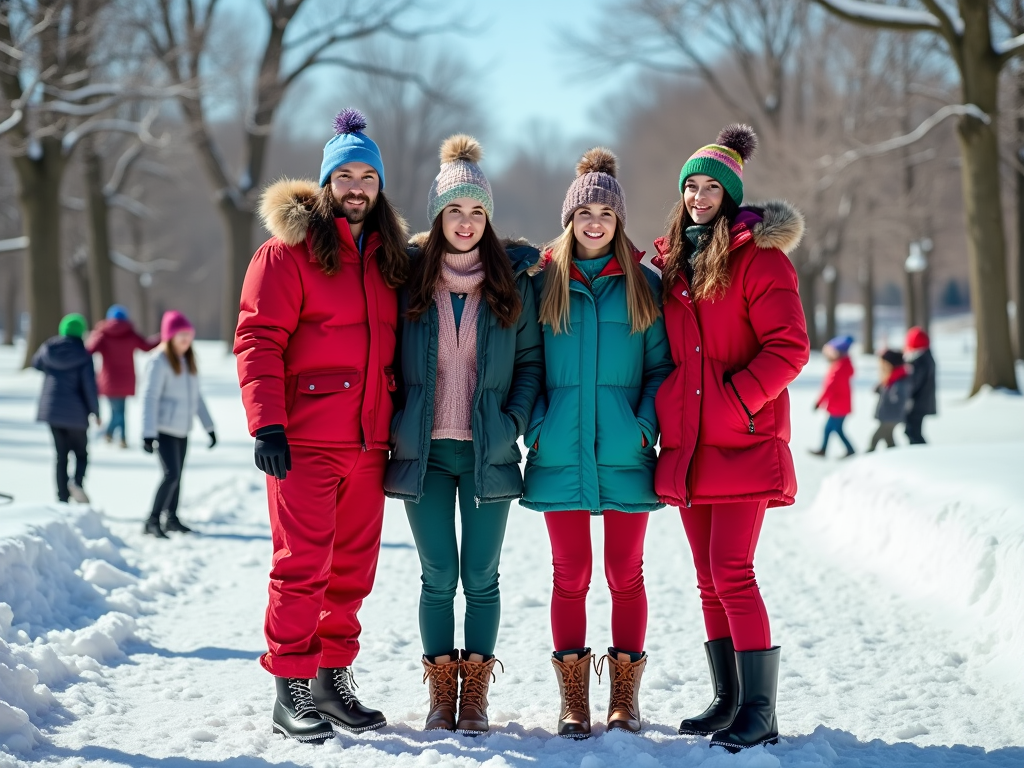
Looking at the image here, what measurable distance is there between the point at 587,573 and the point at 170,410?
5.09 meters

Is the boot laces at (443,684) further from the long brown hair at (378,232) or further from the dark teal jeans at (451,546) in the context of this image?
the long brown hair at (378,232)

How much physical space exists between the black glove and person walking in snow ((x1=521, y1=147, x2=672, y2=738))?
931 millimetres

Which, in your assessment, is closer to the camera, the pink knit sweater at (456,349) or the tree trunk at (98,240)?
the pink knit sweater at (456,349)

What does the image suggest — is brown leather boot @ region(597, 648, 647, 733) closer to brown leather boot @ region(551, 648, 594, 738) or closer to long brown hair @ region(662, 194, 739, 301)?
brown leather boot @ region(551, 648, 594, 738)

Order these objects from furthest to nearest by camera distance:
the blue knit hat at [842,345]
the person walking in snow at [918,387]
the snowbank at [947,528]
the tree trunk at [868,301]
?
1. the tree trunk at [868,301]
2. the blue knit hat at [842,345]
3. the person walking in snow at [918,387]
4. the snowbank at [947,528]

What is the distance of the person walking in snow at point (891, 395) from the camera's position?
1109 cm

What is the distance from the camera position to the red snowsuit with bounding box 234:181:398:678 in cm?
380

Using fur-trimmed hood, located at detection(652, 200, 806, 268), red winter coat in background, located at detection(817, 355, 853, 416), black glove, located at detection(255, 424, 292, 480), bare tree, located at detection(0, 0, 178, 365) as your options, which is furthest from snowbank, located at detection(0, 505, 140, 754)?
bare tree, located at detection(0, 0, 178, 365)

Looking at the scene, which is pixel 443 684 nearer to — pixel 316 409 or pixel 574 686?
pixel 574 686

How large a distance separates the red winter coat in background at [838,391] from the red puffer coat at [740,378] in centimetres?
811

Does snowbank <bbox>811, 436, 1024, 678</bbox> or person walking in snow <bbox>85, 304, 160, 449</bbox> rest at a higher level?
person walking in snow <bbox>85, 304, 160, 449</bbox>

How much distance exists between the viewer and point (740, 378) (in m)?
3.75

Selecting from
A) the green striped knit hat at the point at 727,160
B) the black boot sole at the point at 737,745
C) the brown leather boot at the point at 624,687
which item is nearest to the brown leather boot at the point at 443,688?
the brown leather boot at the point at 624,687

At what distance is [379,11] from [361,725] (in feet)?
78.0
